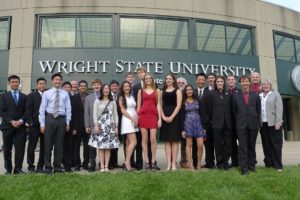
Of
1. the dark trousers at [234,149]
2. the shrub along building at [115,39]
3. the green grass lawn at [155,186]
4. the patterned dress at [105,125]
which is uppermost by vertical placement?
the shrub along building at [115,39]

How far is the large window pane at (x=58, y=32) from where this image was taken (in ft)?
49.0

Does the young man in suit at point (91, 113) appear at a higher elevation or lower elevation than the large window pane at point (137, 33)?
lower

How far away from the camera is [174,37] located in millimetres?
15391

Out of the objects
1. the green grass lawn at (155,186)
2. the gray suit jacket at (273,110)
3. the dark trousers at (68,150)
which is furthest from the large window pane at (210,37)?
the green grass lawn at (155,186)

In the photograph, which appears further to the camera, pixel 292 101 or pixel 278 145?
pixel 292 101

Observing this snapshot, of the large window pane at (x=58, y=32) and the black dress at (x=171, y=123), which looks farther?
the large window pane at (x=58, y=32)

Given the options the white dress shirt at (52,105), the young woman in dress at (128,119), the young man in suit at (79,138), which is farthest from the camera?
the young man in suit at (79,138)

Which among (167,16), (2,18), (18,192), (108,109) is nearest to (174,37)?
(167,16)

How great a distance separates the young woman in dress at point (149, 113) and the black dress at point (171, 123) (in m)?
0.16

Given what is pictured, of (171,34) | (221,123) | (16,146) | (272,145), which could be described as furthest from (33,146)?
(171,34)

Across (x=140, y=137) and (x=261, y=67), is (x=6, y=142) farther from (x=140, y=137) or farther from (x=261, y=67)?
(x=261, y=67)

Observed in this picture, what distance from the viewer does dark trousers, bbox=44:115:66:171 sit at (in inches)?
262

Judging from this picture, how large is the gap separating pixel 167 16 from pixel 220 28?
9.03ft

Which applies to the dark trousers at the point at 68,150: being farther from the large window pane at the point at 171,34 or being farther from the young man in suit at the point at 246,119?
the large window pane at the point at 171,34
